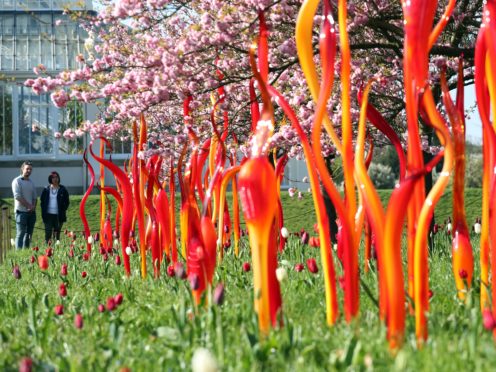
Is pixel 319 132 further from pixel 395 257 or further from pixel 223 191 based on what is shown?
pixel 223 191

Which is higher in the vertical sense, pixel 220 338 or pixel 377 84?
pixel 377 84

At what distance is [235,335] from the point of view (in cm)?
294

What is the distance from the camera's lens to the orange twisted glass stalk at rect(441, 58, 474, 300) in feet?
11.0

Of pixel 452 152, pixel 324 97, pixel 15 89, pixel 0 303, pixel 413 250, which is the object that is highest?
pixel 15 89

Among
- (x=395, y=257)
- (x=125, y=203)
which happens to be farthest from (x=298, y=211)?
(x=395, y=257)

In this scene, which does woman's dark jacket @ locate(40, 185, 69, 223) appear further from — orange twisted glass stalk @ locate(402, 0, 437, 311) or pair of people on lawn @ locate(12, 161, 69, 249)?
orange twisted glass stalk @ locate(402, 0, 437, 311)

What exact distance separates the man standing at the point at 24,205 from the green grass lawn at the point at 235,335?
21.8ft

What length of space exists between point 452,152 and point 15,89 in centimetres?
2462

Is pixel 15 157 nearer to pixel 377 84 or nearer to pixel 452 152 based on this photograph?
pixel 377 84

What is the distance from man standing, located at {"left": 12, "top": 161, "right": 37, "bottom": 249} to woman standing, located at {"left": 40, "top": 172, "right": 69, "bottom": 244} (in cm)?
16

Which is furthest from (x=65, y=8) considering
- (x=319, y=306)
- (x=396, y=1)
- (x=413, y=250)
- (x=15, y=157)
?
(x=15, y=157)

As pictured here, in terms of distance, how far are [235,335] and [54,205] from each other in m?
8.87

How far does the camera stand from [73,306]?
12.9 feet

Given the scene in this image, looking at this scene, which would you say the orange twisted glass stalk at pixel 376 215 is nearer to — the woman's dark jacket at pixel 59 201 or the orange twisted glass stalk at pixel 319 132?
the orange twisted glass stalk at pixel 319 132
